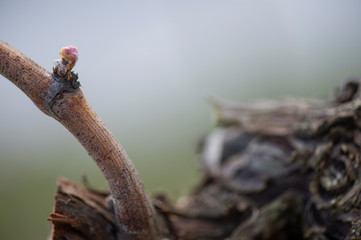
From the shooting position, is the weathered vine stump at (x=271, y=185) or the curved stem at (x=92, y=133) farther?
the weathered vine stump at (x=271, y=185)

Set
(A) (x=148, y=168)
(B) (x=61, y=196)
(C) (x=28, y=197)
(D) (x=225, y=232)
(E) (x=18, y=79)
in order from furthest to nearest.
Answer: (A) (x=148, y=168) < (C) (x=28, y=197) < (D) (x=225, y=232) < (B) (x=61, y=196) < (E) (x=18, y=79)

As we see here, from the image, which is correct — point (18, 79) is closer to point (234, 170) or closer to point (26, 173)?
point (234, 170)

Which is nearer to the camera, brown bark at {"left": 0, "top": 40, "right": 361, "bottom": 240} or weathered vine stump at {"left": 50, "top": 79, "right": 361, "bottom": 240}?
brown bark at {"left": 0, "top": 40, "right": 361, "bottom": 240}

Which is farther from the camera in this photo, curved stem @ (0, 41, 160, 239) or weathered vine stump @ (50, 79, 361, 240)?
weathered vine stump @ (50, 79, 361, 240)

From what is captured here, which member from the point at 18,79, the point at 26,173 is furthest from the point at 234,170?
the point at 26,173
